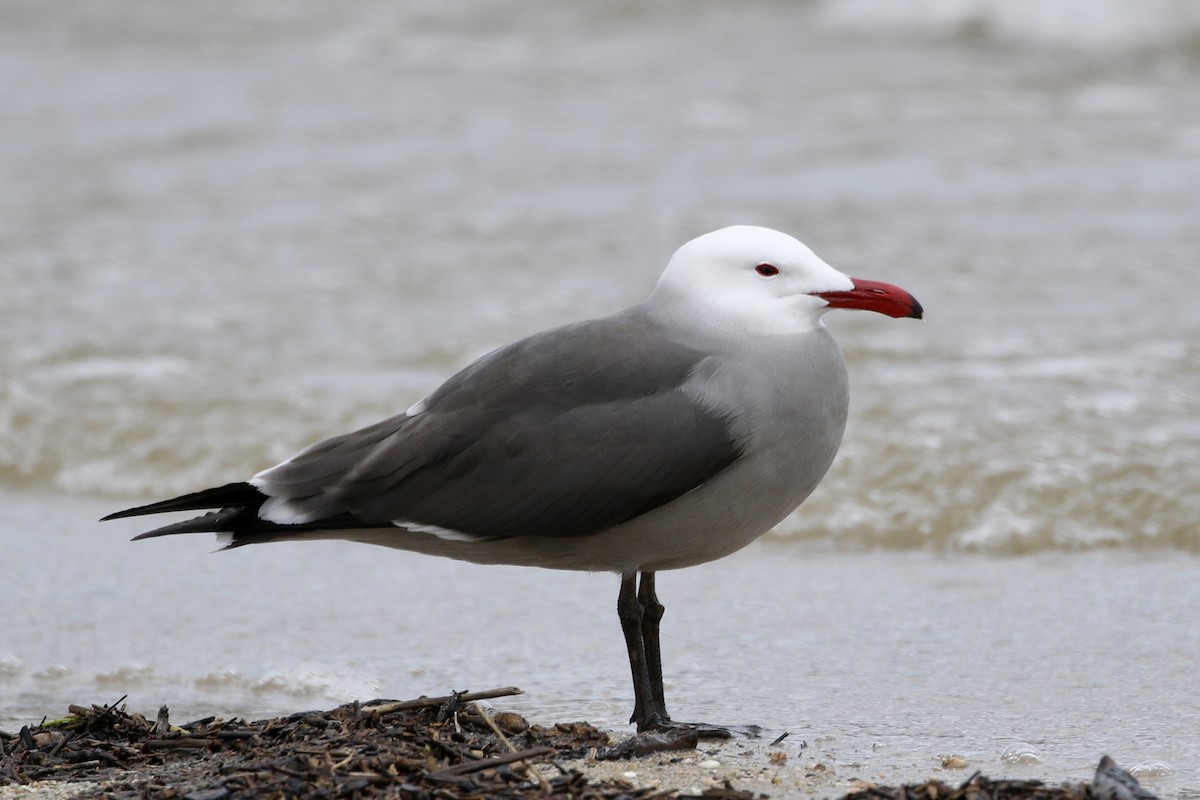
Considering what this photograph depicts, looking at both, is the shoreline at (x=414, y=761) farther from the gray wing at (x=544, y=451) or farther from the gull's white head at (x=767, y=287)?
the gull's white head at (x=767, y=287)

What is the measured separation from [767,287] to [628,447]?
0.46 meters

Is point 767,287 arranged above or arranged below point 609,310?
below

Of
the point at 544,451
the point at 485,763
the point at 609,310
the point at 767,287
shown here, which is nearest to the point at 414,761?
the point at 485,763

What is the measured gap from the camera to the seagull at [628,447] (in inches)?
130

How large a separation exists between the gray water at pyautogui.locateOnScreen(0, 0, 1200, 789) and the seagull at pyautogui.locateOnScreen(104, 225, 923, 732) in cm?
57

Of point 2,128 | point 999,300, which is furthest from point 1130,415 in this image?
point 2,128

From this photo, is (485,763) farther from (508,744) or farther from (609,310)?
(609,310)

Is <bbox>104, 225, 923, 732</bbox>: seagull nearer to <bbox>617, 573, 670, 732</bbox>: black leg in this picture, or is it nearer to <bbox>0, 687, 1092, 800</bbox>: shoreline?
<bbox>617, 573, 670, 732</bbox>: black leg

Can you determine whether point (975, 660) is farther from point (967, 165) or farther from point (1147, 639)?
point (967, 165)

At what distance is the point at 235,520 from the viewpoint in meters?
3.44

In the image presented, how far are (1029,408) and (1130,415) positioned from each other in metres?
0.37

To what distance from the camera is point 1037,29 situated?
501 inches

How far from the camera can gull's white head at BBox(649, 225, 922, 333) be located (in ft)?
11.2

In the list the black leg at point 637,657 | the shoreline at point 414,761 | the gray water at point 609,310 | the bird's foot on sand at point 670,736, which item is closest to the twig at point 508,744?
the shoreline at point 414,761
